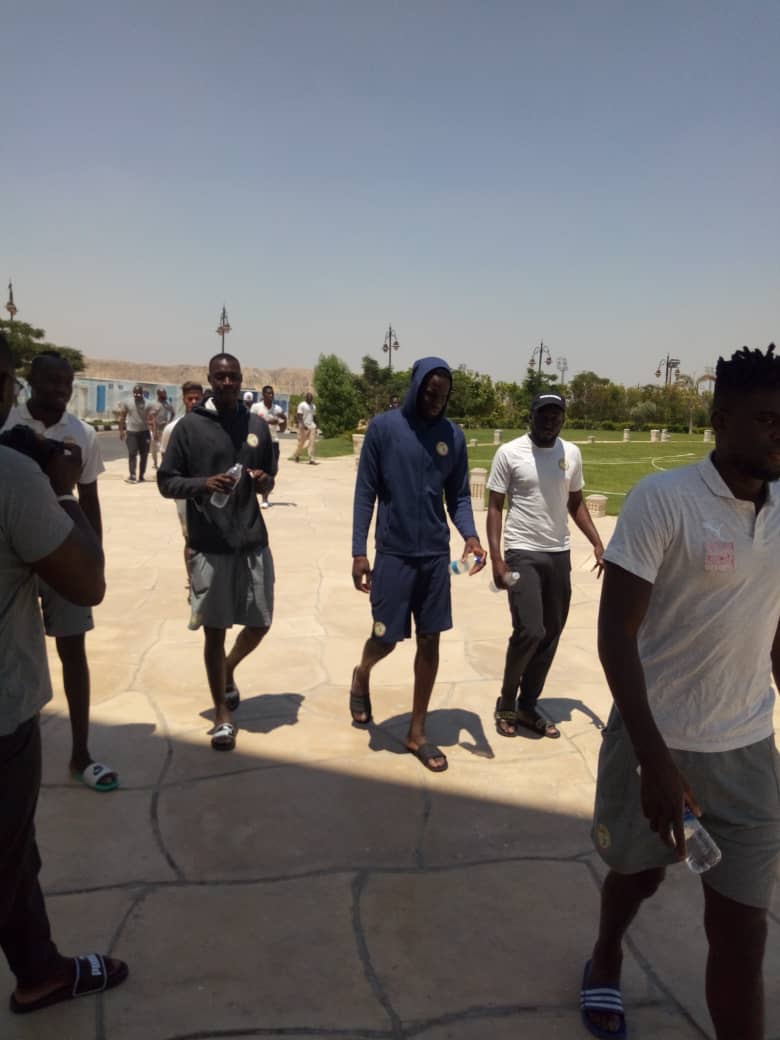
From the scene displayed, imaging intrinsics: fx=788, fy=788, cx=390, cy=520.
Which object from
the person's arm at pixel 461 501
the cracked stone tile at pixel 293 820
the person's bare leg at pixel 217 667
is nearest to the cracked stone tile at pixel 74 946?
the cracked stone tile at pixel 293 820

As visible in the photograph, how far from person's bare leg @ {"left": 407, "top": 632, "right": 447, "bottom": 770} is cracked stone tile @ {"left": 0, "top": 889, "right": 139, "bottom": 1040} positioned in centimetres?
157

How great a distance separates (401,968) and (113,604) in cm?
471

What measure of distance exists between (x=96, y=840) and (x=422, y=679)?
1613mm

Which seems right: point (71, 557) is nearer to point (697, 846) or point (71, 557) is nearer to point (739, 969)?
point (697, 846)

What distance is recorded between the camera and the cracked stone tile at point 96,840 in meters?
2.89

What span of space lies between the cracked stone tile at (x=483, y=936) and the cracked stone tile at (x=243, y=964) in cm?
11

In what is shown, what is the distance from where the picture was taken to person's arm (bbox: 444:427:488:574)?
394 cm

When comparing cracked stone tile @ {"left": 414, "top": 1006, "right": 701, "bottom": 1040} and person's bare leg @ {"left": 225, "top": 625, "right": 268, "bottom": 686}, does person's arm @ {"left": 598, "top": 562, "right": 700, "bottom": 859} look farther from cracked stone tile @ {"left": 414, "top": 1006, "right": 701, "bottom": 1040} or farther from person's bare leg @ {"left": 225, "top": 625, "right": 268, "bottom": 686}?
person's bare leg @ {"left": 225, "top": 625, "right": 268, "bottom": 686}

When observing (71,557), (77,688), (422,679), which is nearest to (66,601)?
(77,688)

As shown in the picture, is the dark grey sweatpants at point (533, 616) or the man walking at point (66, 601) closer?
the man walking at point (66, 601)

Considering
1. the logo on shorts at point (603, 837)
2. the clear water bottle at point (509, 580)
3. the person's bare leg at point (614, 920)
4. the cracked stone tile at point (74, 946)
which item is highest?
the clear water bottle at point (509, 580)

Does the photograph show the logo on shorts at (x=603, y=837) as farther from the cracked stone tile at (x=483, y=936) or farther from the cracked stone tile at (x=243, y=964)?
the cracked stone tile at (x=243, y=964)

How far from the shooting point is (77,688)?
349 cm

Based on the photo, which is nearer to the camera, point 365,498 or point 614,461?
point 365,498
